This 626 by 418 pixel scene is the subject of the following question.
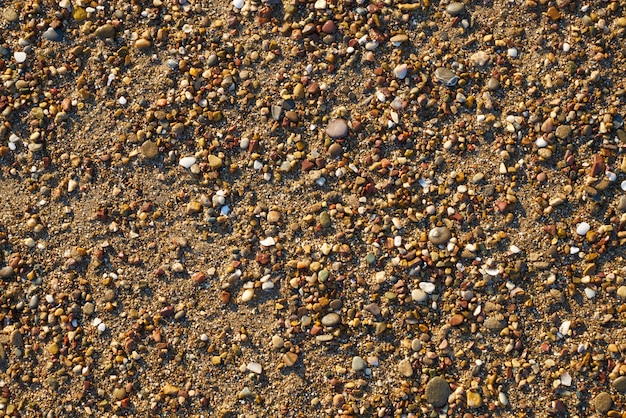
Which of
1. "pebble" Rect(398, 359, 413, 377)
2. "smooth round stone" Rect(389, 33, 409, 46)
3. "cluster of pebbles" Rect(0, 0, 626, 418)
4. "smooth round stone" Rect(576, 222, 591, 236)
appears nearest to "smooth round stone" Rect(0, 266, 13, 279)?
"cluster of pebbles" Rect(0, 0, 626, 418)


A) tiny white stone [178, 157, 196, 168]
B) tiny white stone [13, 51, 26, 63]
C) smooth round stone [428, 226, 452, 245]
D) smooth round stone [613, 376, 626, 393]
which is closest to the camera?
smooth round stone [613, 376, 626, 393]

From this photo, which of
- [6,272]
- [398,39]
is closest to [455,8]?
[398,39]

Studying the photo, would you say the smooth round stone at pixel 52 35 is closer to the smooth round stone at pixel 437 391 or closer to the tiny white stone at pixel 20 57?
the tiny white stone at pixel 20 57

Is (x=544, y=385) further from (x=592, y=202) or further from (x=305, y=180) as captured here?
(x=305, y=180)

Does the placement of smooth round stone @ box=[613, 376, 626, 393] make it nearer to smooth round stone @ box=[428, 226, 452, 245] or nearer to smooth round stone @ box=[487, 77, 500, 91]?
smooth round stone @ box=[428, 226, 452, 245]

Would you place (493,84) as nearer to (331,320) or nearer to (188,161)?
(331,320)

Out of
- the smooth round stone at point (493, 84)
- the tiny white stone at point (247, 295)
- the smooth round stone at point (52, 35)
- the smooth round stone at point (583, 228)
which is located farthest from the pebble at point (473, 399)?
the smooth round stone at point (52, 35)
